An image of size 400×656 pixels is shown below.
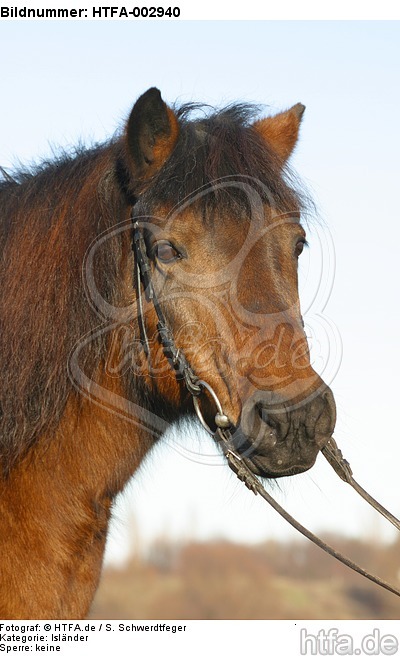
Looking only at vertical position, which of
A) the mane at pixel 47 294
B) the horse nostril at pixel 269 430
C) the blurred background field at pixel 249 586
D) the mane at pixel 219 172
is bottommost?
the blurred background field at pixel 249 586

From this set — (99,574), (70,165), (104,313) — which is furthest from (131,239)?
(99,574)

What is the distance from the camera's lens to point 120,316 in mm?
5020

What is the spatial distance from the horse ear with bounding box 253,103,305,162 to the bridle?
1.35 metres

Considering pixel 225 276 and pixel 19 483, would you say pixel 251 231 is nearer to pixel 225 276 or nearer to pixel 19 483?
pixel 225 276

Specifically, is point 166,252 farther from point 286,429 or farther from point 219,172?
point 286,429

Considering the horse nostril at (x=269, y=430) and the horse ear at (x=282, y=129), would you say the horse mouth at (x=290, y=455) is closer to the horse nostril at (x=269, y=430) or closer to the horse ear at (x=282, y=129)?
the horse nostril at (x=269, y=430)

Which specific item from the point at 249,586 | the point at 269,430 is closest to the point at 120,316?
the point at 269,430

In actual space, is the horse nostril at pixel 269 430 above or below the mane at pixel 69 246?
Result: below

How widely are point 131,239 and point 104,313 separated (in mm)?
493

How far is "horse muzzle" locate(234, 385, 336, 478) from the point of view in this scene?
4332 millimetres

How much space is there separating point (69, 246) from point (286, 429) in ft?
5.93

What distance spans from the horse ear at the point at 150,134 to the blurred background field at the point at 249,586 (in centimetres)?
2112

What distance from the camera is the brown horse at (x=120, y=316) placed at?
15.3ft

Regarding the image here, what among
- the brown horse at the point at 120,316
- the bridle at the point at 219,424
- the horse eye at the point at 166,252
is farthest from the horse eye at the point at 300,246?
the bridle at the point at 219,424
